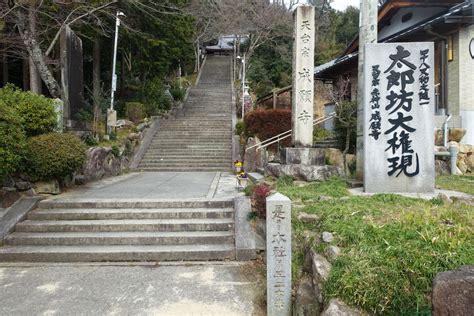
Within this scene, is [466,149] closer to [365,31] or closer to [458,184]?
[458,184]

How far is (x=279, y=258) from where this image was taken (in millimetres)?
3561

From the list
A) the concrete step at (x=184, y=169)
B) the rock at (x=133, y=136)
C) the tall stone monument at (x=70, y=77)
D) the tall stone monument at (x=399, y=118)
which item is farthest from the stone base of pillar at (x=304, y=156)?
the rock at (x=133, y=136)

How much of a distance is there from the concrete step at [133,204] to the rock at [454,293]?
4.36m

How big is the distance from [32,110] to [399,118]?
25.0 feet

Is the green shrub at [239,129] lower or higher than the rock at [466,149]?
higher

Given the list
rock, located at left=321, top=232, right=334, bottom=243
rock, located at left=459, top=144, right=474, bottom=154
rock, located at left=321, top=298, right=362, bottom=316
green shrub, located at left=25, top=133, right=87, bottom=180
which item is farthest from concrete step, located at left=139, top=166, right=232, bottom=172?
rock, located at left=321, top=298, right=362, bottom=316

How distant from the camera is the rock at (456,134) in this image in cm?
1023

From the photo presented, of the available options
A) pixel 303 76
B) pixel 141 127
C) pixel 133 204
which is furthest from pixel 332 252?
pixel 141 127

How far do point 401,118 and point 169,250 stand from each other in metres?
4.83

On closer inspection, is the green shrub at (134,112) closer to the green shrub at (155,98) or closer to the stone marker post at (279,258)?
the green shrub at (155,98)

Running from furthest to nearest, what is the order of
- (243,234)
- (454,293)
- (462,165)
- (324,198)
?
1. (462,165)
2. (324,198)
3. (243,234)
4. (454,293)

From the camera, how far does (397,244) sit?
3.35m

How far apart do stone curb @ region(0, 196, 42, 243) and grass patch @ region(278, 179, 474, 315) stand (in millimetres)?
4954

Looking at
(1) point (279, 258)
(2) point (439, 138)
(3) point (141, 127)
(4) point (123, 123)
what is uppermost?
(4) point (123, 123)
